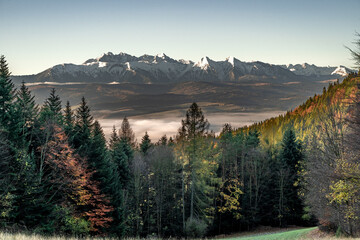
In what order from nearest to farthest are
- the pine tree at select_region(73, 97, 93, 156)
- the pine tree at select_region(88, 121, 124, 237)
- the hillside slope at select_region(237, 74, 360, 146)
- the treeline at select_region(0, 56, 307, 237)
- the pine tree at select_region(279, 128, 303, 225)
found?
the hillside slope at select_region(237, 74, 360, 146)
the treeline at select_region(0, 56, 307, 237)
the pine tree at select_region(73, 97, 93, 156)
the pine tree at select_region(88, 121, 124, 237)
the pine tree at select_region(279, 128, 303, 225)

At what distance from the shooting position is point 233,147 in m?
55.8

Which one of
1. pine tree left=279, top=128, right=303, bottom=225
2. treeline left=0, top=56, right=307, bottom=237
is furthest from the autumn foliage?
pine tree left=279, top=128, right=303, bottom=225

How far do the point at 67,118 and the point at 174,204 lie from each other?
67.9 feet

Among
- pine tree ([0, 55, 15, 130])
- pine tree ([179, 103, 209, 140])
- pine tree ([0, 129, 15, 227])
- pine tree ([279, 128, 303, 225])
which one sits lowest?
pine tree ([279, 128, 303, 225])

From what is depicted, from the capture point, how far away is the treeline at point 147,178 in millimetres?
21375

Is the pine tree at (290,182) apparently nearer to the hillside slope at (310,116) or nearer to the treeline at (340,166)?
the hillside slope at (310,116)

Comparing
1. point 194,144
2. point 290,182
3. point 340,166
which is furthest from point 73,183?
point 290,182

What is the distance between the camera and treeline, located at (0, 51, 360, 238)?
21.4 m

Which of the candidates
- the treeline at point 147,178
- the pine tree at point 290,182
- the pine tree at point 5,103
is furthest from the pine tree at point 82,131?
the pine tree at point 290,182

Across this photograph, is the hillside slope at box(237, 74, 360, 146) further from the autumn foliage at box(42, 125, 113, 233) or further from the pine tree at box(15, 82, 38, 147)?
the pine tree at box(15, 82, 38, 147)

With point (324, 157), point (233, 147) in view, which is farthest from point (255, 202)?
point (324, 157)

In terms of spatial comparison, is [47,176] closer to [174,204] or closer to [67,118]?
[67,118]

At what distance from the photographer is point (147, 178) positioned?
50.6 m

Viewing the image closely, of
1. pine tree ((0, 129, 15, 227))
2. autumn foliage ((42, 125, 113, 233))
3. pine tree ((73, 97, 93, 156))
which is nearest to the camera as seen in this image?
pine tree ((0, 129, 15, 227))
